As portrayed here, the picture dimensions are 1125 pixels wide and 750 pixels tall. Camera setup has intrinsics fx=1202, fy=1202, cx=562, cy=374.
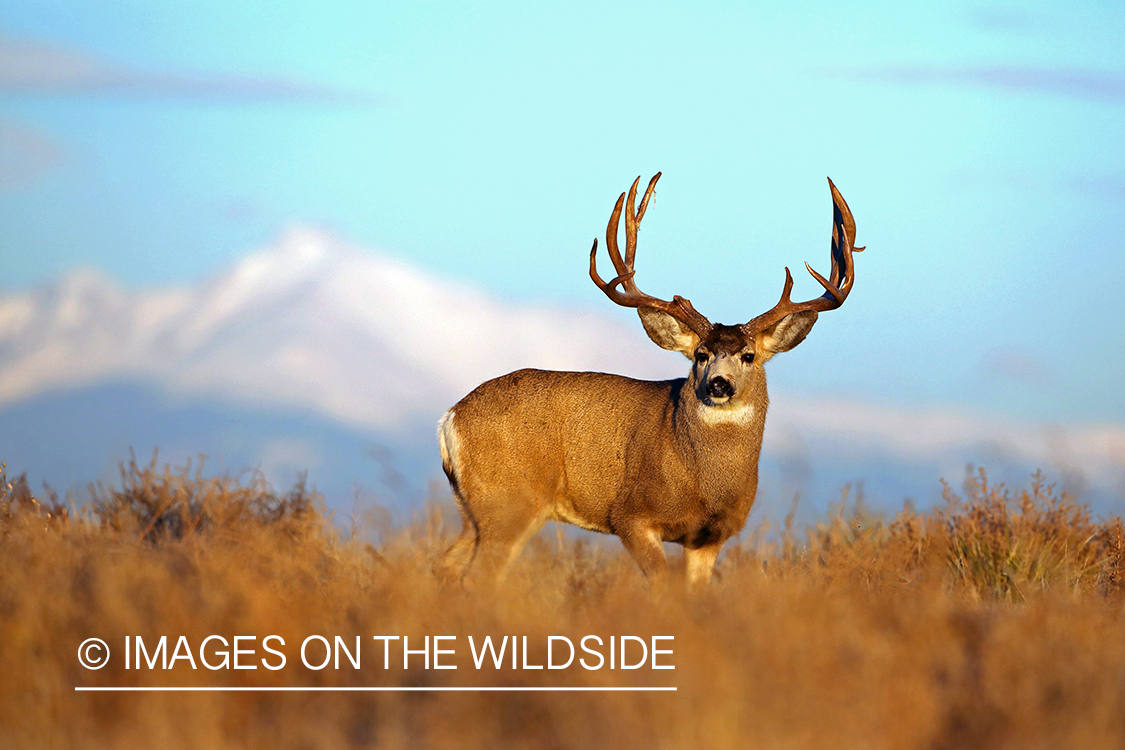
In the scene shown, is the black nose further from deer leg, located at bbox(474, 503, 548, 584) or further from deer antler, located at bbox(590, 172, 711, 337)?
deer leg, located at bbox(474, 503, 548, 584)

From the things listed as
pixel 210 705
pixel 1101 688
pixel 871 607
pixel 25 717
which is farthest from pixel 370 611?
pixel 1101 688

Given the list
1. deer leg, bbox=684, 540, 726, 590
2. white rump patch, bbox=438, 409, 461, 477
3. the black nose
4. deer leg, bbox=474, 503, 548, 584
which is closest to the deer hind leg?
deer leg, bbox=474, 503, 548, 584

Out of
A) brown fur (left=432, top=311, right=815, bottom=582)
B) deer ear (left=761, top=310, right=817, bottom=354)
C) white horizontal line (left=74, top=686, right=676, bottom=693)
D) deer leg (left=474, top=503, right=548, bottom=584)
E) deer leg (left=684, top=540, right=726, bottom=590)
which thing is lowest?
white horizontal line (left=74, top=686, right=676, bottom=693)

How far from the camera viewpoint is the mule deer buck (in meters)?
8.98

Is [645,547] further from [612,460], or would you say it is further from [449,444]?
[449,444]

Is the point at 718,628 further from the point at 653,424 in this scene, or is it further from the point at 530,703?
the point at 653,424

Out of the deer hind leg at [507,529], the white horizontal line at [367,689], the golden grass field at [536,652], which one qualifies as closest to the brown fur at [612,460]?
the deer hind leg at [507,529]

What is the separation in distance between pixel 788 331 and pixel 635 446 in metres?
1.52

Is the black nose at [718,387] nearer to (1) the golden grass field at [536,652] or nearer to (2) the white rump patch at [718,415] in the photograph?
(2) the white rump patch at [718,415]

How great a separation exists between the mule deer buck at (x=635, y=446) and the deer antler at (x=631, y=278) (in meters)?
0.02

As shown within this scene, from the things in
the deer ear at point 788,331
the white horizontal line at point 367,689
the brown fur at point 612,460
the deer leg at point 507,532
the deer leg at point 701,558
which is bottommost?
the white horizontal line at point 367,689

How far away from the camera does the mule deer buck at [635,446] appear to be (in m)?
8.98

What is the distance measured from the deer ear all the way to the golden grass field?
6.59 feet

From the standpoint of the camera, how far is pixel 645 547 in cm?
880
